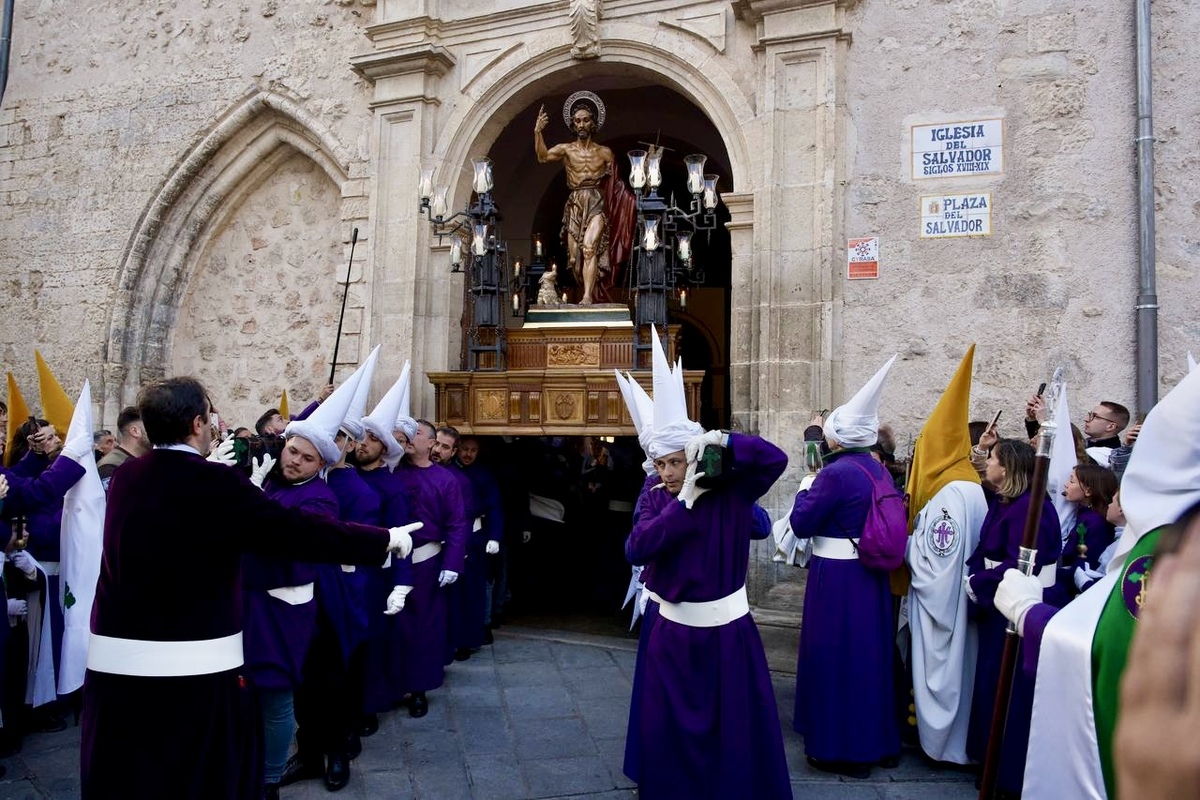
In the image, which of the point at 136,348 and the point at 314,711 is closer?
the point at 314,711

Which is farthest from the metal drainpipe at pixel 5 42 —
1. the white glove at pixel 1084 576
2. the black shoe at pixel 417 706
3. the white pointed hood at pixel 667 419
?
the white glove at pixel 1084 576

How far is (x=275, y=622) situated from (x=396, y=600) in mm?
1098

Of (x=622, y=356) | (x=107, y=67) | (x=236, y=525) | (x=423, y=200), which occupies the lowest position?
(x=236, y=525)

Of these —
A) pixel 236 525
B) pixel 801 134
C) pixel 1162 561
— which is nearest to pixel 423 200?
pixel 801 134

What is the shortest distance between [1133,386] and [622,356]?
11.9 feet

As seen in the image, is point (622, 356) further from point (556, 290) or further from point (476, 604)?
point (476, 604)

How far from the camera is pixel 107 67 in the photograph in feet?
31.0

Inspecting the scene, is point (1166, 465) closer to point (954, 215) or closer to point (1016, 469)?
point (1016, 469)

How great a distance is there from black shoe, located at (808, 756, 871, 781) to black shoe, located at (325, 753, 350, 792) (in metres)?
2.19

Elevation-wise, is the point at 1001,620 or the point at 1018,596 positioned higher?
the point at 1018,596

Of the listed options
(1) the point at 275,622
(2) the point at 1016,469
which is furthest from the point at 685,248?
(1) the point at 275,622

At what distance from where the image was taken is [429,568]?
16.2ft

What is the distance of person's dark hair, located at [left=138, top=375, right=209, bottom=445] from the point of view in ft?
8.36

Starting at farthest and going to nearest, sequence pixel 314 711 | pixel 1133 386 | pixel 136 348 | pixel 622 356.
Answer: pixel 136 348, pixel 622 356, pixel 1133 386, pixel 314 711
